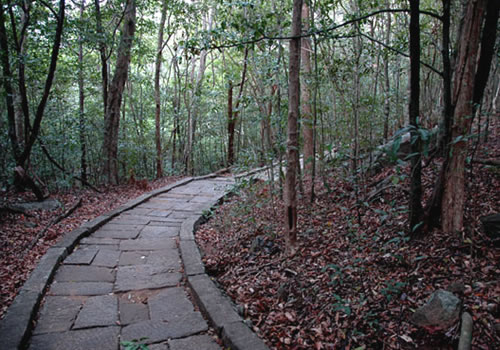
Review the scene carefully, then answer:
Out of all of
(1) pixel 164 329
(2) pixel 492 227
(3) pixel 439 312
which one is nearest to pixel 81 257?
(1) pixel 164 329

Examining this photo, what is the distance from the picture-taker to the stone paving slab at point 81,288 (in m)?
3.14

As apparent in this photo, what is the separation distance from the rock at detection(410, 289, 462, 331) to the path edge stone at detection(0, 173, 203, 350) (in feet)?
8.78

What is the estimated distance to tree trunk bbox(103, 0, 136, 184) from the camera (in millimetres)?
8016

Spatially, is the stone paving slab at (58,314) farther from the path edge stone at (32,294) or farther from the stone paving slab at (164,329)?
the stone paving slab at (164,329)

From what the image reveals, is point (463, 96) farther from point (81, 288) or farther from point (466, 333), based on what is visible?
point (81, 288)

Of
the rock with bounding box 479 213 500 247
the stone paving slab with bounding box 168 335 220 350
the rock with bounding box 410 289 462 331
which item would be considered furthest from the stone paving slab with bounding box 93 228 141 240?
→ the rock with bounding box 479 213 500 247

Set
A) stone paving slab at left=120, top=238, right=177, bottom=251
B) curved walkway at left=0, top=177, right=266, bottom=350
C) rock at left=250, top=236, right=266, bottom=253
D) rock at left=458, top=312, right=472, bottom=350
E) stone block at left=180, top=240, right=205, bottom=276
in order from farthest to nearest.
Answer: stone paving slab at left=120, top=238, right=177, bottom=251 < rock at left=250, top=236, right=266, bottom=253 < stone block at left=180, top=240, right=205, bottom=276 < curved walkway at left=0, top=177, right=266, bottom=350 < rock at left=458, top=312, right=472, bottom=350

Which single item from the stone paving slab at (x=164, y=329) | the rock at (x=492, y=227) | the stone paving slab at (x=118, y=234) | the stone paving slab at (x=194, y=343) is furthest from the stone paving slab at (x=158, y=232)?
the rock at (x=492, y=227)

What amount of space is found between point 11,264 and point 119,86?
562 cm

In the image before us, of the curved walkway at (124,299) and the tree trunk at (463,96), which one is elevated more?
the tree trunk at (463,96)

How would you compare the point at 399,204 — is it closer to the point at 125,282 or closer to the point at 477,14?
the point at 477,14

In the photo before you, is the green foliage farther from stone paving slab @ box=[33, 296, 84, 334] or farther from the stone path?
stone paving slab @ box=[33, 296, 84, 334]

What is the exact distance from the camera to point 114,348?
93.4 inches

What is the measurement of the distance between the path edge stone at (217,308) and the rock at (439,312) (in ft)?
3.37
